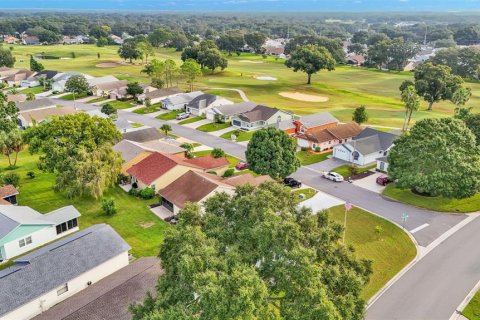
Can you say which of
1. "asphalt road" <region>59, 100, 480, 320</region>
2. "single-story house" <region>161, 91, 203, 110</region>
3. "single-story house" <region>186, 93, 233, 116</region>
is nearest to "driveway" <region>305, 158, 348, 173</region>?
"asphalt road" <region>59, 100, 480, 320</region>

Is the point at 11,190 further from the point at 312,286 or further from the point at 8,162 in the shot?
the point at 312,286

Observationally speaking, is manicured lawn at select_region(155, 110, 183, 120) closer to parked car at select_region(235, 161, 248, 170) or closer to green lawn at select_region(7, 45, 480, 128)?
green lawn at select_region(7, 45, 480, 128)

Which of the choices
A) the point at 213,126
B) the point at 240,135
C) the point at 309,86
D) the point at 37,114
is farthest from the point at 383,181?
the point at 309,86

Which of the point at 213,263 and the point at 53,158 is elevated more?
the point at 213,263

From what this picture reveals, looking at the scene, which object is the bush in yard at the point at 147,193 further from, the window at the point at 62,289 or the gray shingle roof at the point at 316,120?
the gray shingle roof at the point at 316,120

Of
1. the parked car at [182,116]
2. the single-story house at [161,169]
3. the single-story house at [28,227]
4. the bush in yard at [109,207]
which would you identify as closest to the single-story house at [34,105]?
the parked car at [182,116]

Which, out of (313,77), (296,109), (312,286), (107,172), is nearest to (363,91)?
(313,77)
